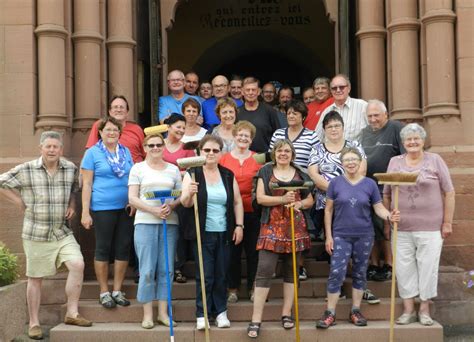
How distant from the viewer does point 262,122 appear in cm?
786

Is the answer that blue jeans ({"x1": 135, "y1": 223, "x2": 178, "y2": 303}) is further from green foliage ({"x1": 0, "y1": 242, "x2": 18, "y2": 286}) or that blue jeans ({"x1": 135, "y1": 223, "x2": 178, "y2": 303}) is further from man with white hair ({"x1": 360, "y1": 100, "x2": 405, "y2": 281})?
man with white hair ({"x1": 360, "y1": 100, "x2": 405, "y2": 281})

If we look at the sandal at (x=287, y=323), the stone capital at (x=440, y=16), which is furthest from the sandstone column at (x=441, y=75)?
the sandal at (x=287, y=323)

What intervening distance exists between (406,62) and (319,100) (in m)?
1.01

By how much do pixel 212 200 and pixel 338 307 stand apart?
1.46m

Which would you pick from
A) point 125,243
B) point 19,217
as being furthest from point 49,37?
point 125,243

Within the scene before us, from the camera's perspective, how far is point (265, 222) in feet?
22.0

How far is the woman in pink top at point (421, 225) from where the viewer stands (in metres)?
6.75

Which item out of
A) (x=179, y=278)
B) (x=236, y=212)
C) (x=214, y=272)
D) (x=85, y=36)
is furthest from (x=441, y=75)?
(x=85, y=36)

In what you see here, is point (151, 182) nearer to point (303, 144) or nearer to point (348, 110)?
point (303, 144)

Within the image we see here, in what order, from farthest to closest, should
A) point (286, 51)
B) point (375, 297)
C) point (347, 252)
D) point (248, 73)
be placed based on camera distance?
point (248, 73), point (286, 51), point (375, 297), point (347, 252)

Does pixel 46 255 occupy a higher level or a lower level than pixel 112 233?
lower

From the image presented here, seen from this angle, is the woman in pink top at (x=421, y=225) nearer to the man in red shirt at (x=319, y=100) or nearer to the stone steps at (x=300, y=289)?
the stone steps at (x=300, y=289)

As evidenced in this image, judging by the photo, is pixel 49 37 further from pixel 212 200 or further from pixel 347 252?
pixel 347 252

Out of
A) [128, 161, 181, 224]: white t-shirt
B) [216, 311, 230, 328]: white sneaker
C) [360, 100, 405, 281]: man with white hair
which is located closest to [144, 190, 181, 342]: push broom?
[128, 161, 181, 224]: white t-shirt
